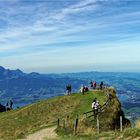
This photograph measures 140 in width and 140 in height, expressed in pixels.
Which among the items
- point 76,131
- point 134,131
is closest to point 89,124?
point 76,131

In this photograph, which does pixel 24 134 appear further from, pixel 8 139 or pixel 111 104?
pixel 111 104

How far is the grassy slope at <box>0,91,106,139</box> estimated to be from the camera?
62053 mm

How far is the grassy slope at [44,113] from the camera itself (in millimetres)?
62053

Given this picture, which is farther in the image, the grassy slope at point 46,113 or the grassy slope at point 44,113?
the grassy slope at point 44,113

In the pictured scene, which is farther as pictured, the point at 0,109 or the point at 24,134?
the point at 0,109

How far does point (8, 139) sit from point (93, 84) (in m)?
34.8

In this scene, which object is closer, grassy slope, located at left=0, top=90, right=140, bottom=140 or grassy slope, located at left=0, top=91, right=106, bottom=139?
grassy slope, located at left=0, top=90, right=140, bottom=140

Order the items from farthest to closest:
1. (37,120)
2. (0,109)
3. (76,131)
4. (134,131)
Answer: (0,109)
(37,120)
(76,131)
(134,131)

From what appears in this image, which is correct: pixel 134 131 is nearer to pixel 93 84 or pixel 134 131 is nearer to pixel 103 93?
pixel 103 93

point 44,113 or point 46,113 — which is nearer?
point 46,113

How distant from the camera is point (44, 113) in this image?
7075cm

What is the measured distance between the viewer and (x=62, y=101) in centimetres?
7512

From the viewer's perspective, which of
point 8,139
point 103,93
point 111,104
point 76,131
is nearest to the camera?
point 76,131

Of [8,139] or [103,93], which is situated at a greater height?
[103,93]
